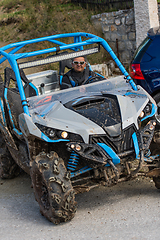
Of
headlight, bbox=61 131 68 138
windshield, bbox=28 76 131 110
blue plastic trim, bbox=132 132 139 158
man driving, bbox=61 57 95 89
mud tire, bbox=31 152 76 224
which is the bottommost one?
mud tire, bbox=31 152 76 224

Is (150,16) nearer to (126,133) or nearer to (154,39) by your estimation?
(154,39)

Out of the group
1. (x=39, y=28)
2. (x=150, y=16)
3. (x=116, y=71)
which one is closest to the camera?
(x=150, y=16)

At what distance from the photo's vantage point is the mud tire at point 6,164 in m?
5.08

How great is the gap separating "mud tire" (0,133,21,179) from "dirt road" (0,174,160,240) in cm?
60

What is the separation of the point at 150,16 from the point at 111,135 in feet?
26.0

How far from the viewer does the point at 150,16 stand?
398 inches

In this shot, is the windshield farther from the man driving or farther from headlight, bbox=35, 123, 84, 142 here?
headlight, bbox=35, 123, 84, 142

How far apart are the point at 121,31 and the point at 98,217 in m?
9.26

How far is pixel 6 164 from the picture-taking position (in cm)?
513

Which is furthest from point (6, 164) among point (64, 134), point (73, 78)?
point (64, 134)

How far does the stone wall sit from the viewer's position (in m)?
11.1

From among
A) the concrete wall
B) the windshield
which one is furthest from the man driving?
the concrete wall

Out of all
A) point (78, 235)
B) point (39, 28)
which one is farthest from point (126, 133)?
point (39, 28)

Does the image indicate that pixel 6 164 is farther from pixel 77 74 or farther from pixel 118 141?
pixel 118 141
